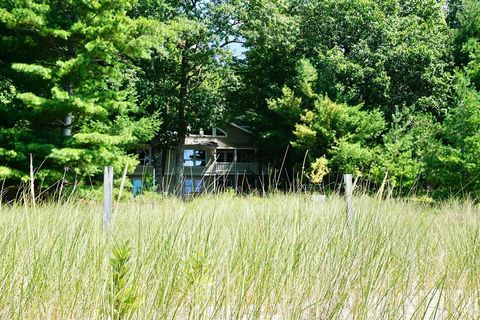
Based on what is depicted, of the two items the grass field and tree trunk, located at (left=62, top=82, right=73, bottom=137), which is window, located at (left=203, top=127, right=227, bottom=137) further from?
the grass field

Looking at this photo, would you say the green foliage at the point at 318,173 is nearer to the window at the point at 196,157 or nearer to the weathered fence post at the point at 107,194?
the weathered fence post at the point at 107,194

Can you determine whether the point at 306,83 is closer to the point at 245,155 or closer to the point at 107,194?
the point at 245,155

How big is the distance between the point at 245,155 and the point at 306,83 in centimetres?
1173

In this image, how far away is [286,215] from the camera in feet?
13.0

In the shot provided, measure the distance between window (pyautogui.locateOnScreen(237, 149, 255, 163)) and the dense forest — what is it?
346cm

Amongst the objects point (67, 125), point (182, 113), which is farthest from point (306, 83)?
point (67, 125)

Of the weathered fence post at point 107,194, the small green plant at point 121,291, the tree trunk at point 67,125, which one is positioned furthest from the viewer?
the tree trunk at point 67,125

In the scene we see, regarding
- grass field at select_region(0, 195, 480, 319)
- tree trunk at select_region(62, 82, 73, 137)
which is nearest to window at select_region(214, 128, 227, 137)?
tree trunk at select_region(62, 82, 73, 137)

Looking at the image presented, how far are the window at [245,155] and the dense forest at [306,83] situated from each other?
3462 mm

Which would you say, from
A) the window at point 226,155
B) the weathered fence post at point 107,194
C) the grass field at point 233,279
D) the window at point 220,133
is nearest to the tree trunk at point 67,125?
the weathered fence post at point 107,194

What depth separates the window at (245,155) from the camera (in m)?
33.6

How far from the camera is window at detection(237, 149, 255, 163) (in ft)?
110

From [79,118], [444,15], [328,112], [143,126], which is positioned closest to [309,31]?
[328,112]

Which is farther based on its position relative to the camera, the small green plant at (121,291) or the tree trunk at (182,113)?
the tree trunk at (182,113)
